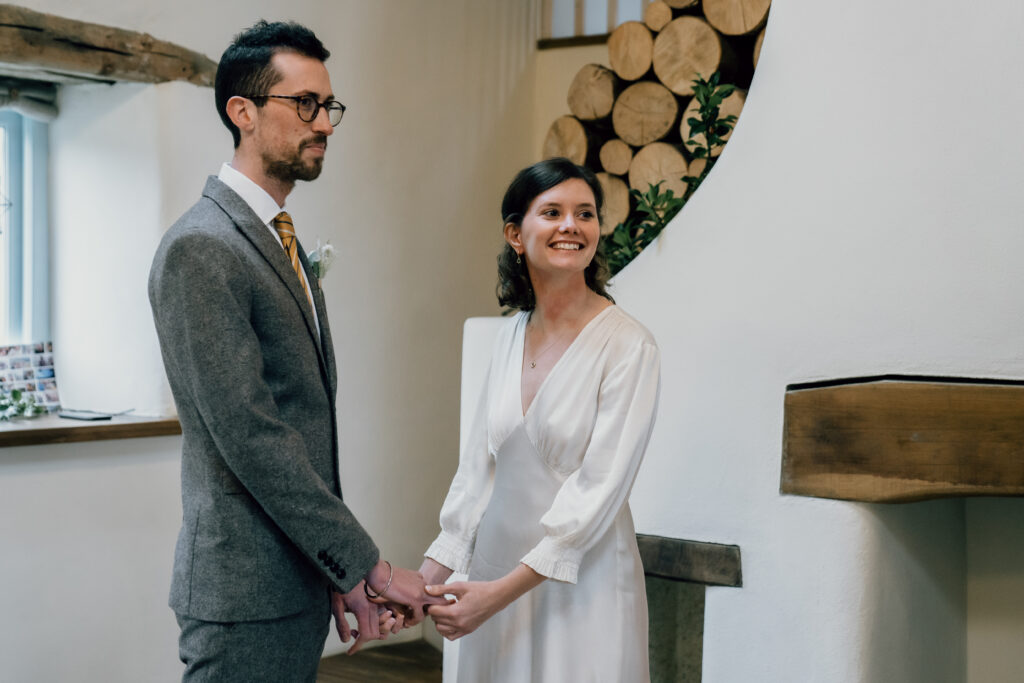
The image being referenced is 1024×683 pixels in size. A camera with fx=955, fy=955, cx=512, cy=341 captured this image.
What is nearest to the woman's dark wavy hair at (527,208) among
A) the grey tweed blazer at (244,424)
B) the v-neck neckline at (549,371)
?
the v-neck neckline at (549,371)

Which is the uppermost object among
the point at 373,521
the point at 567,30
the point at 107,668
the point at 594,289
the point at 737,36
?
the point at 567,30

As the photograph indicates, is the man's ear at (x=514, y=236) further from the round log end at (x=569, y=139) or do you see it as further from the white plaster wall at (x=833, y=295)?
the round log end at (x=569, y=139)

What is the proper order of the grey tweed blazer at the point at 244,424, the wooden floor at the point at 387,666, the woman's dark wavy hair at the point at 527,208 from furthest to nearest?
the wooden floor at the point at 387,666, the woman's dark wavy hair at the point at 527,208, the grey tweed blazer at the point at 244,424

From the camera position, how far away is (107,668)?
9.86 ft

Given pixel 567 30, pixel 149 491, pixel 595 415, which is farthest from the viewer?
pixel 567 30

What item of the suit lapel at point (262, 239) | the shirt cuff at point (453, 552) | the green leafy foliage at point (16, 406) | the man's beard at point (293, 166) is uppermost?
the man's beard at point (293, 166)

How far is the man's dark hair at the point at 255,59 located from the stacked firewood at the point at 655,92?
1661 mm

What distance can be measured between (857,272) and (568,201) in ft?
2.74

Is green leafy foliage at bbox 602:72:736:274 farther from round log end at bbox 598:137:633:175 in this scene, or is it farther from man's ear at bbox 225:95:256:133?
man's ear at bbox 225:95:256:133

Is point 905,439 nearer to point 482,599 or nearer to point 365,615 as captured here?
point 482,599

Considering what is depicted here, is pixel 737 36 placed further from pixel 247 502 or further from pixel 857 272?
pixel 247 502

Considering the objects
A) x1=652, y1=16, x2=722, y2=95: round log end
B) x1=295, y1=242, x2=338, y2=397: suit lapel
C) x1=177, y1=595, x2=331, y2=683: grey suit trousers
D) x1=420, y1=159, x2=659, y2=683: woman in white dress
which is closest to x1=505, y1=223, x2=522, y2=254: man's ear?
x1=420, y1=159, x2=659, y2=683: woman in white dress

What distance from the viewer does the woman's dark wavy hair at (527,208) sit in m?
1.82

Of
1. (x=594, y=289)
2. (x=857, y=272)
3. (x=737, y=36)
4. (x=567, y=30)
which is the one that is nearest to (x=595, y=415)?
(x=594, y=289)
